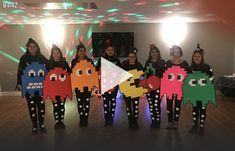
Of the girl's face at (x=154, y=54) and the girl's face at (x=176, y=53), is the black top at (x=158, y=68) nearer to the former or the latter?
the girl's face at (x=154, y=54)

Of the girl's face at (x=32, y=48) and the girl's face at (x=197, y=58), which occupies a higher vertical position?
the girl's face at (x=32, y=48)

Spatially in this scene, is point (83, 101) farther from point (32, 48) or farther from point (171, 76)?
point (171, 76)

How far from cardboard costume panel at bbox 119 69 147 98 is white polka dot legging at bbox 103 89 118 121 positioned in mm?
182

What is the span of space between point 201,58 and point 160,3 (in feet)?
2.69

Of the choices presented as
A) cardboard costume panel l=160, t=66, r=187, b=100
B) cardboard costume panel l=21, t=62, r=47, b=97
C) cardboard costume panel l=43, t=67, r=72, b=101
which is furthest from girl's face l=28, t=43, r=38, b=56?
cardboard costume panel l=160, t=66, r=187, b=100

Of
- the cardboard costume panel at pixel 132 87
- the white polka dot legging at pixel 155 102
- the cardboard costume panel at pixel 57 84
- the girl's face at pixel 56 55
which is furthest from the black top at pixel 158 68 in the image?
the girl's face at pixel 56 55

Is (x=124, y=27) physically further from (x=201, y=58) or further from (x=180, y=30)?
(x=201, y=58)

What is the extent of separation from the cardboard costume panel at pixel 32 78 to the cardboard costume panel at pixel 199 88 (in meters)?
1.76

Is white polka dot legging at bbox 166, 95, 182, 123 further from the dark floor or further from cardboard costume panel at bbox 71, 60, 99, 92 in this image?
cardboard costume panel at bbox 71, 60, 99, 92

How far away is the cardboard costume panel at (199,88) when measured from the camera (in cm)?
300

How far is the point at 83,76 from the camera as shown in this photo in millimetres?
3258

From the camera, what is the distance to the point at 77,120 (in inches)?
147

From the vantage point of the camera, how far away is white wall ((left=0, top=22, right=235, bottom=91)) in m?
5.44

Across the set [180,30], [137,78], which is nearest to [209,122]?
[137,78]
